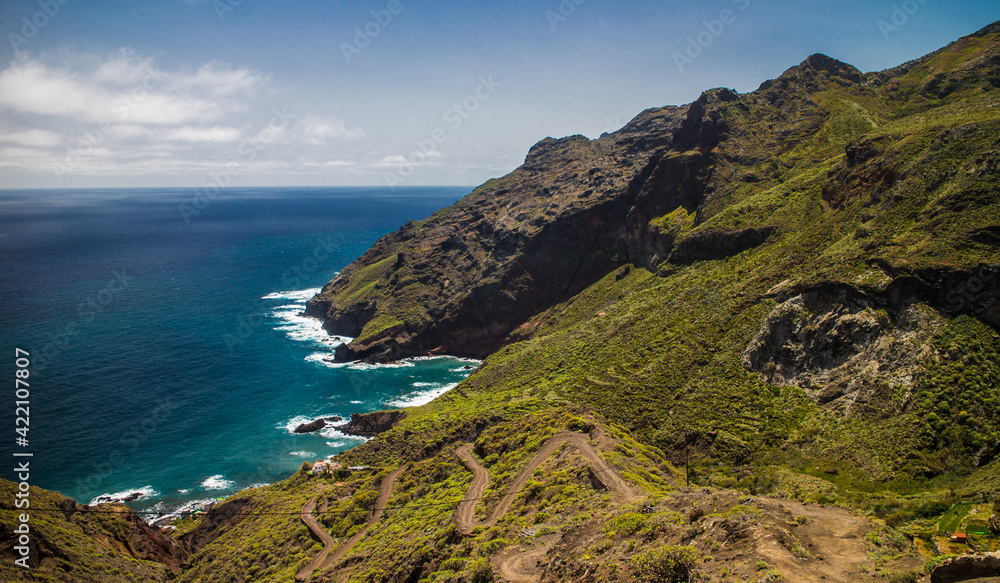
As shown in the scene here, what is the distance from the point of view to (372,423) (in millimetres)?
76688

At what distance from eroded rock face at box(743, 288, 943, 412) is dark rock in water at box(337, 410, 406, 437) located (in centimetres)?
4969

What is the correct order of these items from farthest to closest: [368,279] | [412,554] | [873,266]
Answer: [368,279] < [873,266] < [412,554]

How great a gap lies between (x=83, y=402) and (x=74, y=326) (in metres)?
44.9

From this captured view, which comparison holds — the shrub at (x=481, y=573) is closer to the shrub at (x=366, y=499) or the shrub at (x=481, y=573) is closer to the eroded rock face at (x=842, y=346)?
the shrub at (x=366, y=499)

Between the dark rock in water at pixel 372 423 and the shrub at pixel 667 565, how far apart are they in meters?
58.5

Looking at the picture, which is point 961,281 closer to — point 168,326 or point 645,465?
point 645,465

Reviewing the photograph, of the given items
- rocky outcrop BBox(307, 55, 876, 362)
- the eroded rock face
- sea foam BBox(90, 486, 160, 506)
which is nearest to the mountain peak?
rocky outcrop BBox(307, 55, 876, 362)

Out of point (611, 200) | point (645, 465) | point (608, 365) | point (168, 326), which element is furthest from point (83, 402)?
point (611, 200)

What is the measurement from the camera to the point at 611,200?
370ft

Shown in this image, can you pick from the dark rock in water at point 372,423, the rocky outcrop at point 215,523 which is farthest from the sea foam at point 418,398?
the rocky outcrop at point 215,523

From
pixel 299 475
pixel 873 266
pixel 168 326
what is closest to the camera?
pixel 873 266

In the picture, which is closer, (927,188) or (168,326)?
(927,188)

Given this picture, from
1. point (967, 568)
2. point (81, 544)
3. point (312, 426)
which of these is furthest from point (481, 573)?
point (312, 426)

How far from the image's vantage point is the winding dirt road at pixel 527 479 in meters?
33.0
